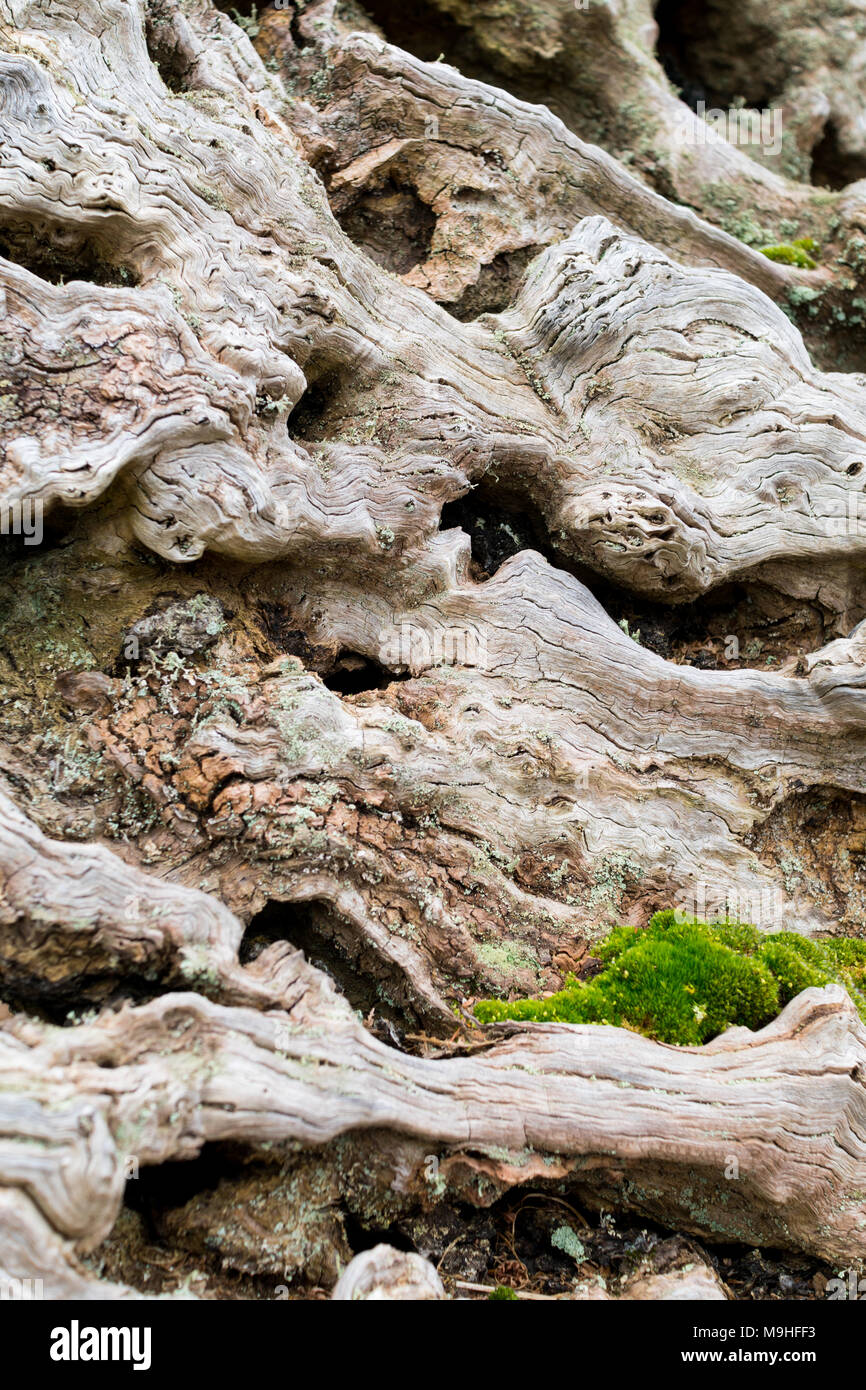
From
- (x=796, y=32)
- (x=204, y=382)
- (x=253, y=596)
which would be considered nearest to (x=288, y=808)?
(x=253, y=596)

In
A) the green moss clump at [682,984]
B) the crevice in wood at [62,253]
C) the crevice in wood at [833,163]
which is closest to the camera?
the green moss clump at [682,984]

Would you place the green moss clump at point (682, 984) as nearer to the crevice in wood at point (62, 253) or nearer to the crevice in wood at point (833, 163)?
the crevice in wood at point (62, 253)

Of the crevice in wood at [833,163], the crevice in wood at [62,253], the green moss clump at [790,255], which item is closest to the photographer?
the crevice in wood at [62,253]

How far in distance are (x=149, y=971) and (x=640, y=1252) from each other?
3.69 m

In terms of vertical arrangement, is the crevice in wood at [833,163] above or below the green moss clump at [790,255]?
above

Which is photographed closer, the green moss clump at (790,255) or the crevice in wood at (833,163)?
the green moss clump at (790,255)

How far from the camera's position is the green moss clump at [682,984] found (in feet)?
20.9

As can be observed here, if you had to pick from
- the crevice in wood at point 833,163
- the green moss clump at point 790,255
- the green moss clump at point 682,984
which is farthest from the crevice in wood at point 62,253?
the crevice in wood at point 833,163

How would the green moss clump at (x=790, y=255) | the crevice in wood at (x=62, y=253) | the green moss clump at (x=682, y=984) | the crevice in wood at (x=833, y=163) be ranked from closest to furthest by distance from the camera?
1. the green moss clump at (x=682, y=984)
2. the crevice in wood at (x=62, y=253)
3. the green moss clump at (x=790, y=255)
4. the crevice in wood at (x=833, y=163)

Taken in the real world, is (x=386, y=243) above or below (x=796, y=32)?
below

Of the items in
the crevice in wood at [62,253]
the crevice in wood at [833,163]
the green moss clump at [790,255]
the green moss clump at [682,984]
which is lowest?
the green moss clump at [682,984]

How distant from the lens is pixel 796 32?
13375 millimetres

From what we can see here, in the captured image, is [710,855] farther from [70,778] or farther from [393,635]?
[70,778]

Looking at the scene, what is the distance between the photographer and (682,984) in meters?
6.53
